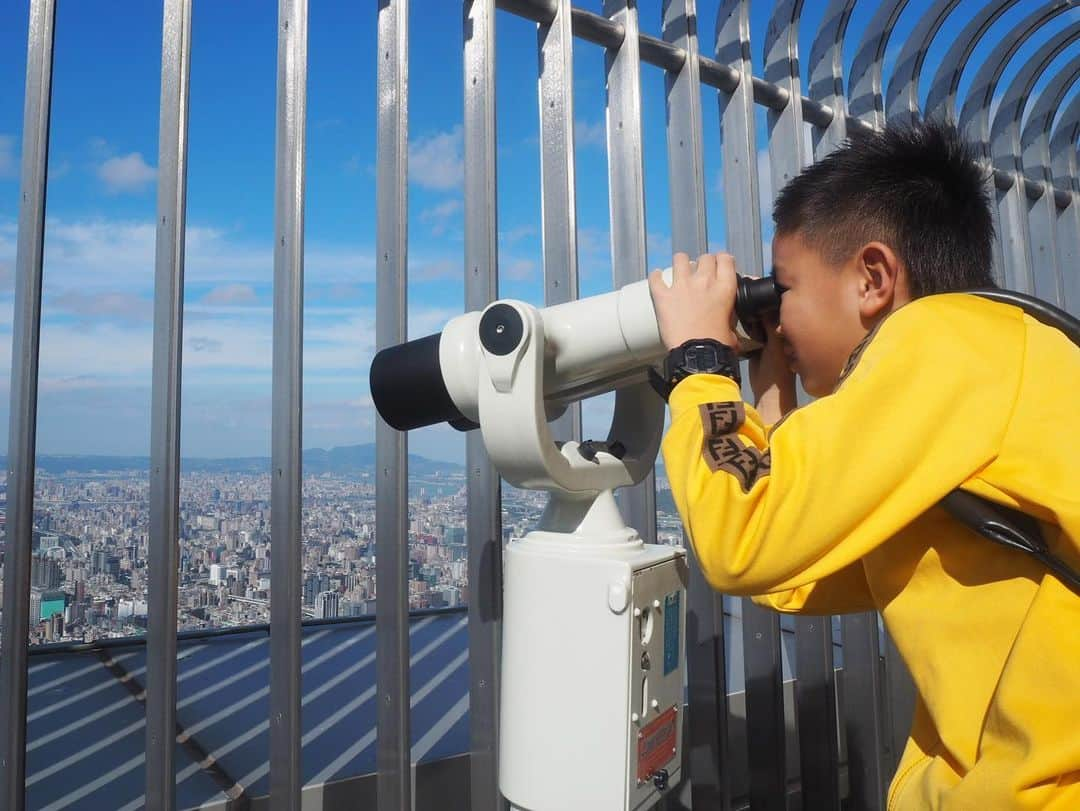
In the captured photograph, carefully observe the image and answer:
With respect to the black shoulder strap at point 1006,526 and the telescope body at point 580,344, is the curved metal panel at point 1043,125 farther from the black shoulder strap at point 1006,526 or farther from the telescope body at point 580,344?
the black shoulder strap at point 1006,526

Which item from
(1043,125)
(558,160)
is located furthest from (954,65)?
(558,160)

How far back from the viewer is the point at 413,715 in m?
2.43

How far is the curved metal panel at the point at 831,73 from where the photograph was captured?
9.34ft

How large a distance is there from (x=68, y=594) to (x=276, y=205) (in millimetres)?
836

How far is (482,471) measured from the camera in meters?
1.88

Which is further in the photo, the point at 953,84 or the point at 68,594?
the point at 953,84

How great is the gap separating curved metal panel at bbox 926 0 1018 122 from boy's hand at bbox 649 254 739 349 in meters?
2.64

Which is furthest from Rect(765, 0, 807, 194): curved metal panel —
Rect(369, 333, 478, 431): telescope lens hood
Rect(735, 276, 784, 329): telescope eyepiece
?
Rect(369, 333, 478, 431): telescope lens hood

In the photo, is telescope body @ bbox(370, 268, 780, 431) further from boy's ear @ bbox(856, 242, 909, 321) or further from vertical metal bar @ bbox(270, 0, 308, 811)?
vertical metal bar @ bbox(270, 0, 308, 811)

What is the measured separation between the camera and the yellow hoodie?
860 millimetres

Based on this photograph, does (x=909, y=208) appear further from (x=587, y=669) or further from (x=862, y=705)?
(x=862, y=705)

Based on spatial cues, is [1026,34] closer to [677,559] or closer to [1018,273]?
[1018,273]

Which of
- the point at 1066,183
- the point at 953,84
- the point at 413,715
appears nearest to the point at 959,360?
the point at 413,715

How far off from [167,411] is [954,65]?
3222 mm
